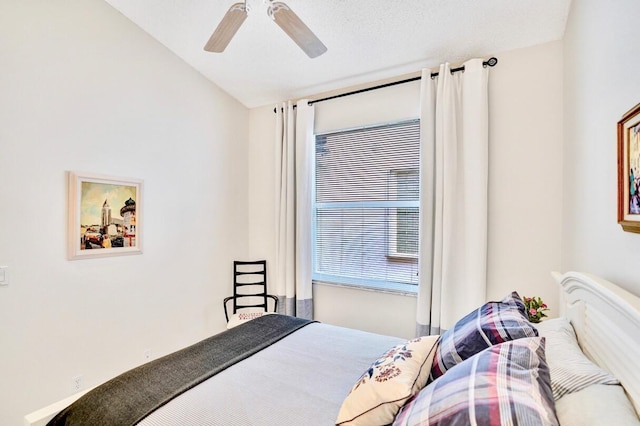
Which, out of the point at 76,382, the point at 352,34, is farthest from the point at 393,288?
the point at 76,382

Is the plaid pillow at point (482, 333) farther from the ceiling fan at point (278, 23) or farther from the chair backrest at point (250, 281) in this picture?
the chair backrest at point (250, 281)

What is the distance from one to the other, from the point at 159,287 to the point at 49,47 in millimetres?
1941

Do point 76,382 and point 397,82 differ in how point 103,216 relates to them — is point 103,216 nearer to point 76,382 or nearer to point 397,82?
point 76,382

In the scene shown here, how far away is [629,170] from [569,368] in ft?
2.29

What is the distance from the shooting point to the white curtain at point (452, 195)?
236cm

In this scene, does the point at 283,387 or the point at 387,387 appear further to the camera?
the point at 283,387

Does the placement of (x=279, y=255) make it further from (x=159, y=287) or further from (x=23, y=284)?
(x=23, y=284)

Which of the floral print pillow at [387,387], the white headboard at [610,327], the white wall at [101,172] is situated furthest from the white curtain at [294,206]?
the white headboard at [610,327]

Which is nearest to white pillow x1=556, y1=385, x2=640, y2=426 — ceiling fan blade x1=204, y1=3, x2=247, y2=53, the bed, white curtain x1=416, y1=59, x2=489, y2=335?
the bed

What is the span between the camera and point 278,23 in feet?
5.66

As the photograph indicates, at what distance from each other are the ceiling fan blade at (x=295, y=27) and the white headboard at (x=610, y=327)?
1.77 metres

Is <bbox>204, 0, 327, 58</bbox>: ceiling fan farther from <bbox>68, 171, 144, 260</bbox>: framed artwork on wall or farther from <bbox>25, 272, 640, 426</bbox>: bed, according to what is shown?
<bbox>25, 272, 640, 426</bbox>: bed

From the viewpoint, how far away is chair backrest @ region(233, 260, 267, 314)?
347 centimetres

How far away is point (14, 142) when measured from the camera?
1937mm
